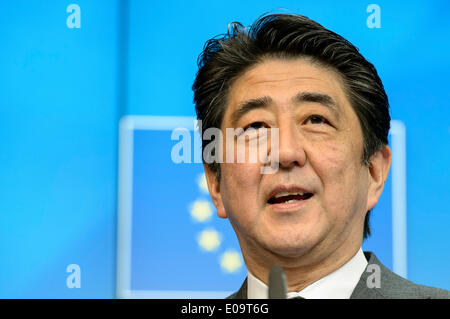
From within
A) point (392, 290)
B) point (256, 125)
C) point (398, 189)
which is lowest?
point (392, 290)

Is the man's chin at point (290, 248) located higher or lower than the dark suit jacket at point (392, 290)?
higher

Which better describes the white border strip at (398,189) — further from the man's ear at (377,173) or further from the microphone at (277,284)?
the microphone at (277,284)

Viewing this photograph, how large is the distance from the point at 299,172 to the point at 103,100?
0.89 m

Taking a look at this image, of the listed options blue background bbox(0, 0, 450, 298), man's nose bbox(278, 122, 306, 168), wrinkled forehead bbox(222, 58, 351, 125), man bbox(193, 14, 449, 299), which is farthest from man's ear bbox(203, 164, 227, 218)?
→ blue background bbox(0, 0, 450, 298)

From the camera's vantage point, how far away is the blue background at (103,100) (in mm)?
1648

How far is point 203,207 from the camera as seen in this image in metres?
1.67

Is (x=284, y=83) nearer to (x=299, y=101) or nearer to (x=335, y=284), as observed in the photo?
(x=299, y=101)

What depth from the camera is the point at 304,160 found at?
98cm

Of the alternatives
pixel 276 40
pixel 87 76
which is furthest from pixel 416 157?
pixel 87 76

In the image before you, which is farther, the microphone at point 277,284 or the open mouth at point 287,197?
the open mouth at point 287,197

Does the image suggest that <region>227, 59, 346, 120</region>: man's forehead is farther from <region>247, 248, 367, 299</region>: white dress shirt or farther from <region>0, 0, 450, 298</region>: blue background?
<region>0, 0, 450, 298</region>: blue background

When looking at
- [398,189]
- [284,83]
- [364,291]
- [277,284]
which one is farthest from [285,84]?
[398,189]

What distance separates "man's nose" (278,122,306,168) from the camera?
3.14ft

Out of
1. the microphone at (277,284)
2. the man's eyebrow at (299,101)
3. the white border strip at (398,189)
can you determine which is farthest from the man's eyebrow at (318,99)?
the white border strip at (398,189)
